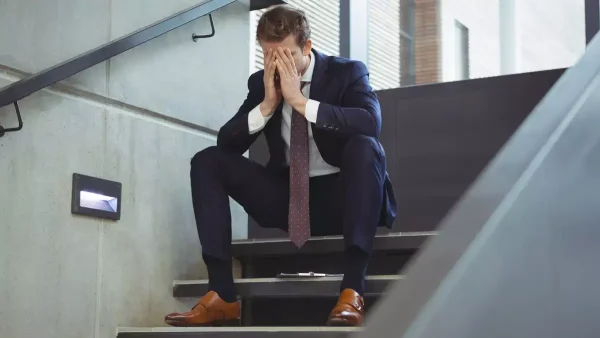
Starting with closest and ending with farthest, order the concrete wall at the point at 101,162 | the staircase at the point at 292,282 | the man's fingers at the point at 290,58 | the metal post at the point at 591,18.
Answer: the concrete wall at the point at 101,162 < the staircase at the point at 292,282 < the man's fingers at the point at 290,58 < the metal post at the point at 591,18

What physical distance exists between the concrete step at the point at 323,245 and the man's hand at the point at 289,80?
41 centimetres

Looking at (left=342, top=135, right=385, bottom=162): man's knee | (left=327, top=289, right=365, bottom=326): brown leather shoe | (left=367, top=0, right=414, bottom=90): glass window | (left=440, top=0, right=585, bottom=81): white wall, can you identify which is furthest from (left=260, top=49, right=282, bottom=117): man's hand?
(left=367, top=0, right=414, bottom=90): glass window

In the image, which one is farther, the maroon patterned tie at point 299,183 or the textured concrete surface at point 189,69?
the textured concrete surface at point 189,69

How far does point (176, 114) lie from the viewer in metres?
2.73

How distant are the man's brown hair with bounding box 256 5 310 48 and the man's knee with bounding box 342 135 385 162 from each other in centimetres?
36

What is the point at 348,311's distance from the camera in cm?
194

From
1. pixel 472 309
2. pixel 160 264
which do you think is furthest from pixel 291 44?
pixel 472 309

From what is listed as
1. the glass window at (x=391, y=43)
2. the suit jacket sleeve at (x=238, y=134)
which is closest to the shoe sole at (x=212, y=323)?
the suit jacket sleeve at (x=238, y=134)

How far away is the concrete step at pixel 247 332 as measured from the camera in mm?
1868

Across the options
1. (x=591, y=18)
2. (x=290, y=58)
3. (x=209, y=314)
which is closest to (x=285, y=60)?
(x=290, y=58)

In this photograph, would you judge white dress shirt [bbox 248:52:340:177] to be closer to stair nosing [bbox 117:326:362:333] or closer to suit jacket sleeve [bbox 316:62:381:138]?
suit jacket sleeve [bbox 316:62:381:138]

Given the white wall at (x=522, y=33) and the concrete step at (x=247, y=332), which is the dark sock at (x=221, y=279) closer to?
the concrete step at (x=247, y=332)

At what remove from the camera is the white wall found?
3330 millimetres

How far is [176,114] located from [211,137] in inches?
9.3
